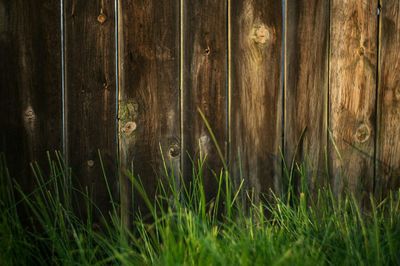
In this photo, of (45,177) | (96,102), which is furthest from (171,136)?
(45,177)

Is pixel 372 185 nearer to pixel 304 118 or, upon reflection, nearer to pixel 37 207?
pixel 304 118

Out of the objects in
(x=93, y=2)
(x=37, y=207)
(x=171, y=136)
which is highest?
(x=93, y=2)

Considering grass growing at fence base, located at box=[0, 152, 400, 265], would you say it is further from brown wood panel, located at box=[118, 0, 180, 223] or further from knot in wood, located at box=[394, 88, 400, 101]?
knot in wood, located at box=[394, 88, 400, 101]

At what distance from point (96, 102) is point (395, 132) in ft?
3.88

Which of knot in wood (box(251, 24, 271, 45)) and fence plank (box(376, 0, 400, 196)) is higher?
knot in wood (box(251, 24, 271, 45))

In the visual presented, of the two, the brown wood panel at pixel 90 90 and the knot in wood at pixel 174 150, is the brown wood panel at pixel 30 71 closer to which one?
the brown wood panel at pixel 90 90

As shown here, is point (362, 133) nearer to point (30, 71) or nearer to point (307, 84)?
point (307, 84)

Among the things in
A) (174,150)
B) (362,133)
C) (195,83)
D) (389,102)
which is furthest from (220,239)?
(389,102)

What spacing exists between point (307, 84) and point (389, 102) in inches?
13.2

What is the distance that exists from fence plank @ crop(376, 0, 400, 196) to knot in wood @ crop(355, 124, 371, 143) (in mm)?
47

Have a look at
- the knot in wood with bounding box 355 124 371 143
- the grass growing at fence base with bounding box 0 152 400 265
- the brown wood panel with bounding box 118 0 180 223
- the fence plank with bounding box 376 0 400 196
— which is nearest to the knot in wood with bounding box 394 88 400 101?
the fence plank with bounding box 376 0 400 196

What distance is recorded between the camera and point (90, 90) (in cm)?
229

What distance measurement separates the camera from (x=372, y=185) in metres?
2.35

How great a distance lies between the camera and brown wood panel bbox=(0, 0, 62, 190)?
2.26 metres
